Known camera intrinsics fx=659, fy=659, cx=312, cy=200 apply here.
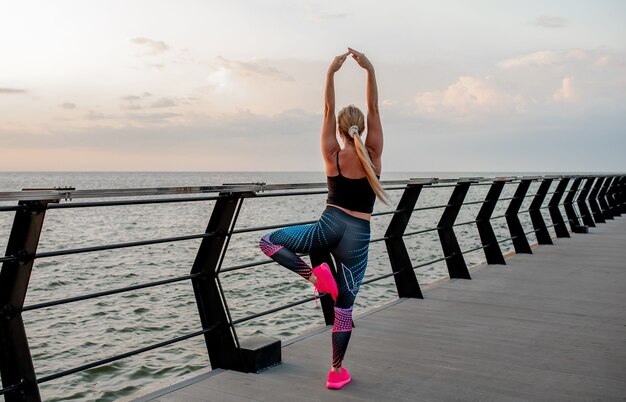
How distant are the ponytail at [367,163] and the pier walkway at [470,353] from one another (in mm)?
1209

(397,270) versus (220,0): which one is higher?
(220,0)

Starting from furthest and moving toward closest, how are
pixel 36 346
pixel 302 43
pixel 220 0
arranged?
pixel 302 43 < pixel 220 0 < pixel 36 346

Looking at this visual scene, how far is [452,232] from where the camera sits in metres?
7.99

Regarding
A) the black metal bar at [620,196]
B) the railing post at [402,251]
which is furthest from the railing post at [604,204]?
the railing post at [402,251]

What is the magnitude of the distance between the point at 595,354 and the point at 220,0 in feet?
45.5

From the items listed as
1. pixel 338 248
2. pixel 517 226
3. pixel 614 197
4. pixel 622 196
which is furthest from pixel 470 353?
pixel 622 196

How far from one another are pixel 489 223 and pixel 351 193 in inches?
227

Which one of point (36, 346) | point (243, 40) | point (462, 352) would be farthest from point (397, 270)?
point (243, 40)

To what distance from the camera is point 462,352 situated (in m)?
4.92

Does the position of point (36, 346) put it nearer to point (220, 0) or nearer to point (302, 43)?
point (220, 0)

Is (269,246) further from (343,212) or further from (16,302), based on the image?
(16,302)

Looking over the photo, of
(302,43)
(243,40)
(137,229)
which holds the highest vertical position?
(243,40)

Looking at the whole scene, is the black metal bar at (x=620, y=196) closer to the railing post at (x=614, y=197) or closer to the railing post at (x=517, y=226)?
the railing post at (x=614, y=197)

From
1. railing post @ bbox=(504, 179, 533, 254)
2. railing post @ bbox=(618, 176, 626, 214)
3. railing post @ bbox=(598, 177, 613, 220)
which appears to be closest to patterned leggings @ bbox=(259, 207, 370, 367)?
railing post @ bbox=(504, 179, 533, 254)
